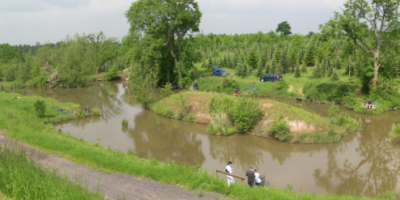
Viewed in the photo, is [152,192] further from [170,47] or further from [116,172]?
[170,47]

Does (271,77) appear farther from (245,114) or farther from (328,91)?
(245,114)

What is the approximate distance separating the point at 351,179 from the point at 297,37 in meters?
48.3

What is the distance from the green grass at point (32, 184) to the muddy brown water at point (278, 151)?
827 cm

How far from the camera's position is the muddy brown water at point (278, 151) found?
46.5 ft

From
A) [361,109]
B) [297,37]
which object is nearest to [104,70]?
[297,37]

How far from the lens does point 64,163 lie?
43.8 ft

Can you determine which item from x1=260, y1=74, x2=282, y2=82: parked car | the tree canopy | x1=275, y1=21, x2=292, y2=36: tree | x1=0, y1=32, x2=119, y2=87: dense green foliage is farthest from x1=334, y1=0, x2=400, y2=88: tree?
x1=275, y1=21, x2=292, y2=36: tree

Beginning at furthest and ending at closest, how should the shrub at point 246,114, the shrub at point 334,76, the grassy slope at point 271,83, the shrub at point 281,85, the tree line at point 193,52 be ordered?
the shrub at point 281,85 → the shrub at point 334,76 → the grassy slope at point 271,83 → the tree line at point 193,52 → the shrub at point 246,114

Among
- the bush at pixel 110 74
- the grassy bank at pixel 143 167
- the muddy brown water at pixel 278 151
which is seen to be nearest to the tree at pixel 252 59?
the muddy brown water at pixel 278 151

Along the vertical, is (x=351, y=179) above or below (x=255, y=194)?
below

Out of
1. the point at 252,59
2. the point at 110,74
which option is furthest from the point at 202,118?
the point at 110,74

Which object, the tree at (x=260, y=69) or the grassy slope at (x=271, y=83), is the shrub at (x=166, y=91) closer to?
the grassy slope at (x=271, y=83)

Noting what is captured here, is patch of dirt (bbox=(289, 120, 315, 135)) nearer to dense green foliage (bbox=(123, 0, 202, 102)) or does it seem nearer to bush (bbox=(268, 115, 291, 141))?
bush (bbox=(268, 115, 291, 141))

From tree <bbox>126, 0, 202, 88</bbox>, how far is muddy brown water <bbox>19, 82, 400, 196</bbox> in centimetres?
1127
